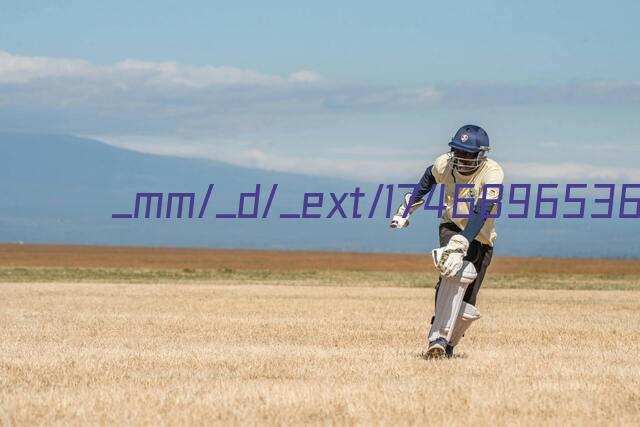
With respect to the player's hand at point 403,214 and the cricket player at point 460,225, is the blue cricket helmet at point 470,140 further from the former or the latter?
the player's hand at point 403,214

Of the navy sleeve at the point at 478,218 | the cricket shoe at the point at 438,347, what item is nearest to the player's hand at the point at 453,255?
the navy sleeve at the point at 478,218

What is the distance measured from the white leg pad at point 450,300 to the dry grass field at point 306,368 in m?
0.37

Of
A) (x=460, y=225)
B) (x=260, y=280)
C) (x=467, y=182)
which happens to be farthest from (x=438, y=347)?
(x=260, y=280)

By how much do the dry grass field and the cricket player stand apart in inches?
17.1

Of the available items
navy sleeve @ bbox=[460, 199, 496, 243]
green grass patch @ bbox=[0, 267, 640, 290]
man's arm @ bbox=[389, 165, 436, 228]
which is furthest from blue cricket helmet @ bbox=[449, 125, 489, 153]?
green grass patch @ bbox=[0, 267, 640, 290]

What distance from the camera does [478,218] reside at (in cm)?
1191

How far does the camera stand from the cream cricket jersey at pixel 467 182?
12070 millimetres

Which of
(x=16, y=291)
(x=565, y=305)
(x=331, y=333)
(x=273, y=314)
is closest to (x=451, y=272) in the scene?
(x=331, y=333)

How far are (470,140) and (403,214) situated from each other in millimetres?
1100

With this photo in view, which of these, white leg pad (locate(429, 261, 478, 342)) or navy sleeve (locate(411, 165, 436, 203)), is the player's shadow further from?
navy sleeve (locate(411, 165, 436, 203))

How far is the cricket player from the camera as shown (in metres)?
11.9

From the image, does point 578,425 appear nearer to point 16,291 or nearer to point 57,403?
point 57,403

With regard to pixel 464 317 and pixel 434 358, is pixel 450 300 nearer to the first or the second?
pixel 464 317

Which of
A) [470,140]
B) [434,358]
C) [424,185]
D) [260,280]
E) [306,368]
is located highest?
[470,140]
